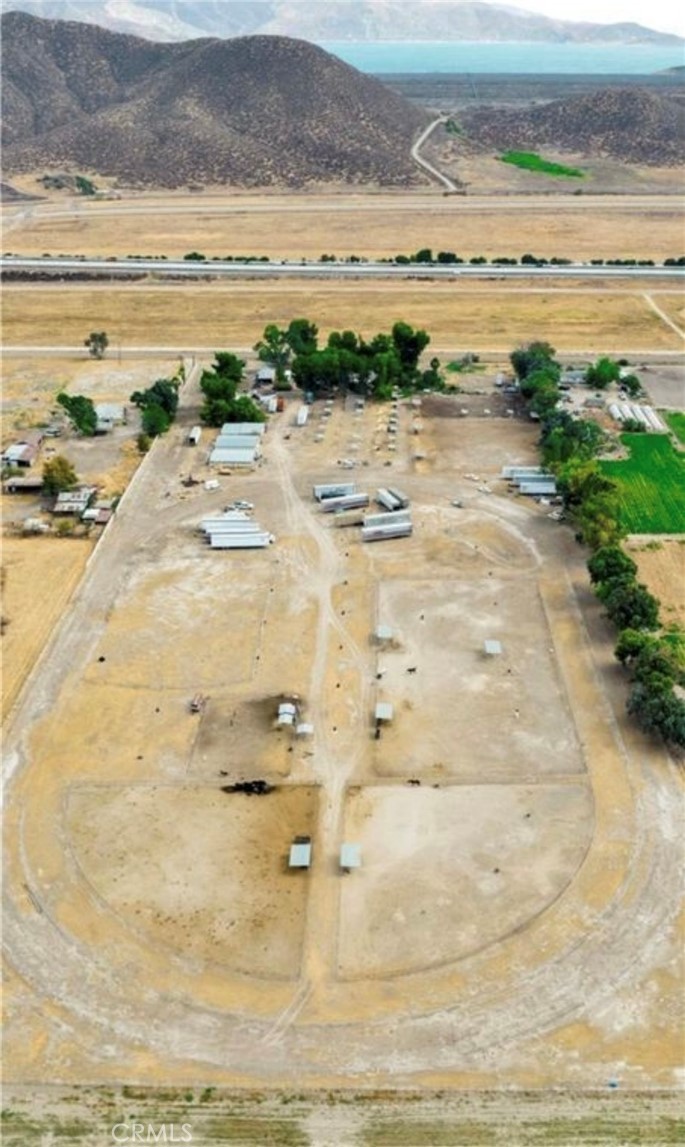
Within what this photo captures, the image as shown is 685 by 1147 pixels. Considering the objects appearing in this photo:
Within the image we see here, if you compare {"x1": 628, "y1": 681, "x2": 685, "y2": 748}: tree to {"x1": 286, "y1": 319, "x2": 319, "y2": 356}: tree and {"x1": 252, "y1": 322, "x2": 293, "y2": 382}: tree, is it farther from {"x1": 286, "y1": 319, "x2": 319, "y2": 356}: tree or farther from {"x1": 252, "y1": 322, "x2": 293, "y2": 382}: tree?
{"x1": 286, "y1": 319, "x2": 319, "y2": 356}: tree

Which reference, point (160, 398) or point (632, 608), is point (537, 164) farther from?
point (632, 608)

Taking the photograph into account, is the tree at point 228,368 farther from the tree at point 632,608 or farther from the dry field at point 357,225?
the dry field at point 357,225

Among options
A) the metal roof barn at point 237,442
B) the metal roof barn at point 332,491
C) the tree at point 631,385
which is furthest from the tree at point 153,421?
the tree at point 631,385

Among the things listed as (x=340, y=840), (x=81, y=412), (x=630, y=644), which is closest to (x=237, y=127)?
(x=81, y=412)

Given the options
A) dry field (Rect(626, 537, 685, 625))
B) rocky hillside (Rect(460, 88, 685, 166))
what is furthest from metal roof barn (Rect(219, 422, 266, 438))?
rocky hillside (Rect(460, 88, 685, 166))

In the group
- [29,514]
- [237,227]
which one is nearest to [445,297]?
[237,227]

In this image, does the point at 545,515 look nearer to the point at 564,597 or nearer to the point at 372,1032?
the point at 564,597
